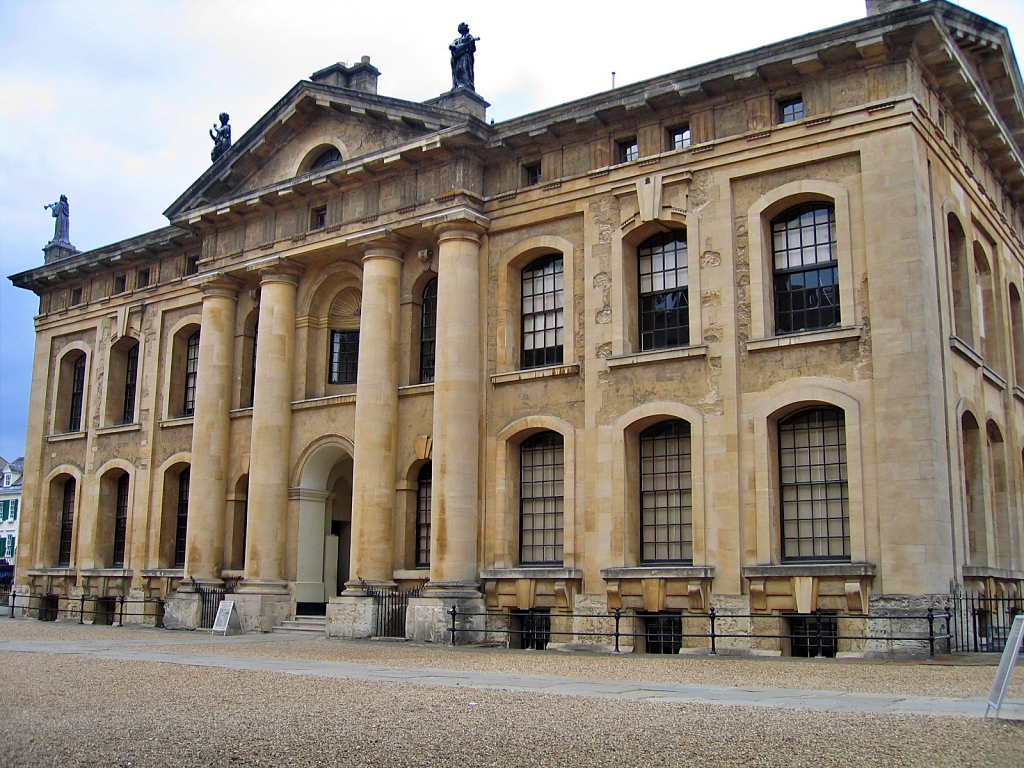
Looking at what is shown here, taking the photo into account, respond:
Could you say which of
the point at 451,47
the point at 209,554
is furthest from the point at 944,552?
the point at 209,554

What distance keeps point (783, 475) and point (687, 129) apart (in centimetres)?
821

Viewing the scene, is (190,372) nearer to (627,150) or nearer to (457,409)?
(457,409)

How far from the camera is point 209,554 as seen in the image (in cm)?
3075

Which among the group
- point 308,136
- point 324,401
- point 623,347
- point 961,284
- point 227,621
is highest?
point 308,136

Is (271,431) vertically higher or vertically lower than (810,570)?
higher

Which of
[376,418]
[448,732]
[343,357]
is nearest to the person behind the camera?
[448,732]

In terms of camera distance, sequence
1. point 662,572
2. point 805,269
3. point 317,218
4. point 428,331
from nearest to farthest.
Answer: point 662,572 → point 805,269 → point 428,331 → point 317,218

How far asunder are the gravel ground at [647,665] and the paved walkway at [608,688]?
2.14 feet

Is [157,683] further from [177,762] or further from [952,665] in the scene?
[952,665]

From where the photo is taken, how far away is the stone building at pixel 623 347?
838 inches

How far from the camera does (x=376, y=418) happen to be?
27250 mm

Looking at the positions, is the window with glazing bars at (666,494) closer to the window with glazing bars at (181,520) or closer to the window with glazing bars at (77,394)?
the window with glazing bars at (181,520)

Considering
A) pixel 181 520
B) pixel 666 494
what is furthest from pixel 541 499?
pixel 181 520

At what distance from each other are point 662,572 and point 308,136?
1641 centimetres
